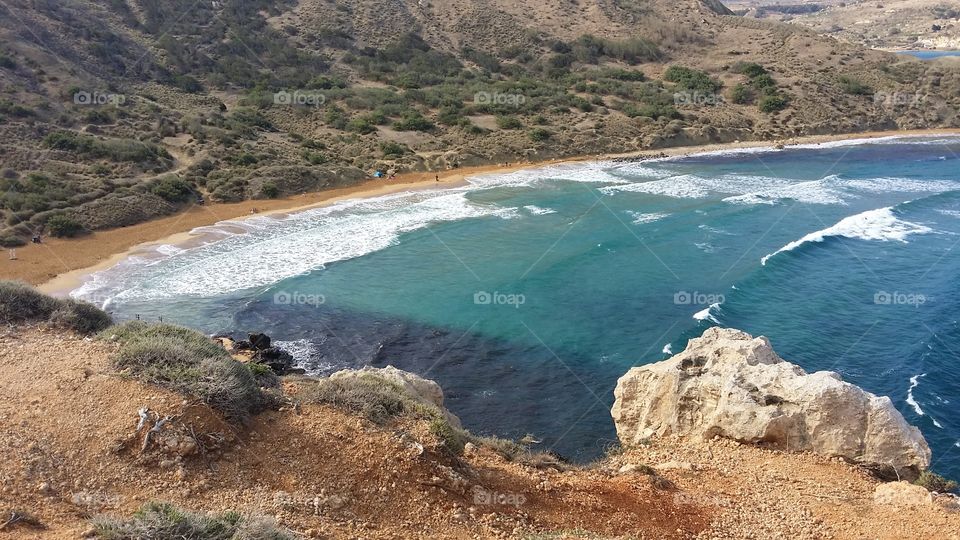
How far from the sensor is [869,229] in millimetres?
31547

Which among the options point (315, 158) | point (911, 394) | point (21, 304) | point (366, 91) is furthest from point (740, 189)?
point (21, 304)

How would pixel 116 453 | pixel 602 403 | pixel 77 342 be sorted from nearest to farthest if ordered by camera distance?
pixel 116 453 < pixel 77 342 < pixel 602 403

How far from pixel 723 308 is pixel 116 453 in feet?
61.6

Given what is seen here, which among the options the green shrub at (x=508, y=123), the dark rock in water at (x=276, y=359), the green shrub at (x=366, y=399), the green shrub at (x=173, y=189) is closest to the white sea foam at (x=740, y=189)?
the green shrub at (x=508, y=123)

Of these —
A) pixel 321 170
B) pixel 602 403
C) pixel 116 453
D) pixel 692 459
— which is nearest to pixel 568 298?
pixel 602 403

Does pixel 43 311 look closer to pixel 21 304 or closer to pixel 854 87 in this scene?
pixel 21 304

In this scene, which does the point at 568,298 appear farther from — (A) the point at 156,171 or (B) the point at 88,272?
(A) the point at 156,171

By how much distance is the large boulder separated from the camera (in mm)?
11414

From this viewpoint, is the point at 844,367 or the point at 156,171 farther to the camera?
the point at 156,171

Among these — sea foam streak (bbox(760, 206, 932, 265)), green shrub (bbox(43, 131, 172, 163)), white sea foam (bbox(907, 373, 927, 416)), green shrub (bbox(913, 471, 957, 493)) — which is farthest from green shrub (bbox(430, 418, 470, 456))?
green shrub (bbox(43, 131, 172, 163))

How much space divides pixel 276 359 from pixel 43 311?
20.8ft

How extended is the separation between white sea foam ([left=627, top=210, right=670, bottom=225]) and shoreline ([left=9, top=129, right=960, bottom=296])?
38.7ft

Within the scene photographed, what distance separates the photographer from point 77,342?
1159 cm

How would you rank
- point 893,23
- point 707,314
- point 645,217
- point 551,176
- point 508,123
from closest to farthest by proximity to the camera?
point 707,314 → point 645,217 → point 551,176 → point 508,123 → point 893,23
